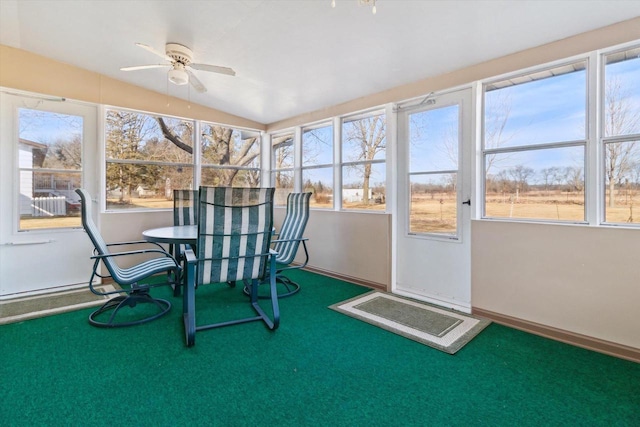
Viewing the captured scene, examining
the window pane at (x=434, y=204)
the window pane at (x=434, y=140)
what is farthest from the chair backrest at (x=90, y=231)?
the window pane at (x=434, y=140)

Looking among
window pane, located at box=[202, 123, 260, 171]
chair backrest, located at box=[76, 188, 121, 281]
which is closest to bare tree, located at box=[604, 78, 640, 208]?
chair backrest, located at box=[76, 188, 121, 281]

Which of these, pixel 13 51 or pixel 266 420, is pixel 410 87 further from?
pixel 13 51

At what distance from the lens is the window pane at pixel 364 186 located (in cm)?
397

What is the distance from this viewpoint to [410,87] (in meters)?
3.58

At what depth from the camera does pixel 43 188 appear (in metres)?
3.66

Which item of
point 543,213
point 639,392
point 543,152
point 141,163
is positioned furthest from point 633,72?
point 141,163

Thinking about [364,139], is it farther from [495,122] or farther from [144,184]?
[144,184]

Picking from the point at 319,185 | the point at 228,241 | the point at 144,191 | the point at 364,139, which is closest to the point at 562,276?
the point at 364,139

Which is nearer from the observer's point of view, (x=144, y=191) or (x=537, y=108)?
(x=537, y=108)

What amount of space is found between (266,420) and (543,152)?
299cm

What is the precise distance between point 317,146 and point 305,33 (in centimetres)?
218

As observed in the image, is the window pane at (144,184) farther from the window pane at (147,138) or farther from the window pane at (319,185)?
the window pane at (319,185)

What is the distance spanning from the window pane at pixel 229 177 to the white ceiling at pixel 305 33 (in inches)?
62.3

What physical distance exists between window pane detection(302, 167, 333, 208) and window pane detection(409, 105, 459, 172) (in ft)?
4.50
